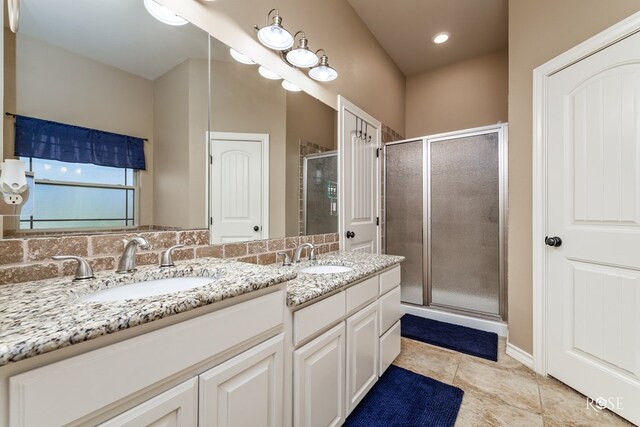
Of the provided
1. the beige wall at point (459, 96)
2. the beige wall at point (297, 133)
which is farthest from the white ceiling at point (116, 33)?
the beige wall at point (459, 96)

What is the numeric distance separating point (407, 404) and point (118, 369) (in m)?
1.52

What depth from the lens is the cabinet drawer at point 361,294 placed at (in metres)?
1.37

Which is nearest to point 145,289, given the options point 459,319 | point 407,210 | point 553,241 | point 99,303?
point 99,303

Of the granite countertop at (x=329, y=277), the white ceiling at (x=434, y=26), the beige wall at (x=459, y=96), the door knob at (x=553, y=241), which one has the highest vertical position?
the white ceiling at (x=434, y=26)

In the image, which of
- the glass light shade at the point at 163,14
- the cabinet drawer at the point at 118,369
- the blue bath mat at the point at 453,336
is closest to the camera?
the cabinet drawer at the point at 118,369

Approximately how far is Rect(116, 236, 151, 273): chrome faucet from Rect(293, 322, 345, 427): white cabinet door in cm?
68

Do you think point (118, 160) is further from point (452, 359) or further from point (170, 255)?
point (452, 359)

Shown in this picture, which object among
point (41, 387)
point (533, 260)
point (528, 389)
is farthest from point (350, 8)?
point (528, 389)

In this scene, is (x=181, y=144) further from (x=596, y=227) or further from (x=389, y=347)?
(x=596, y=227)

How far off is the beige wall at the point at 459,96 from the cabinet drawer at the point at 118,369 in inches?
136

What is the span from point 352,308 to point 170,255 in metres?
0.86

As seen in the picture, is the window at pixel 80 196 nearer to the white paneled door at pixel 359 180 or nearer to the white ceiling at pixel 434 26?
the white paneled door at pixel 359 180

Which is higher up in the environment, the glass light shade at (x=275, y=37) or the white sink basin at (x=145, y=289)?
the glass light shade at (x=275, y=37)

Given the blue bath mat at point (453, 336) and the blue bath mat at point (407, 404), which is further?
the blue bath mat at point (453, 336)
